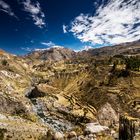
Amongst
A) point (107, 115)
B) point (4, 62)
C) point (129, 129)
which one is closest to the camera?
point (129, 129)

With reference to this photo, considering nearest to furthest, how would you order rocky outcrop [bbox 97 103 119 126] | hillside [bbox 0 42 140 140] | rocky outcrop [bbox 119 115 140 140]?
rocky outcrop [bbox 119 115 140 140] < hillside [bbox 0 42 140 140] < rocky outcrop [bbox 97 103 119 126]

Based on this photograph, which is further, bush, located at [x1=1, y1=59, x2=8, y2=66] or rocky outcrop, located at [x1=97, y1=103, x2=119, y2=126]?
bush, located at [x1=1, y1=59, x2=8, y2=66]

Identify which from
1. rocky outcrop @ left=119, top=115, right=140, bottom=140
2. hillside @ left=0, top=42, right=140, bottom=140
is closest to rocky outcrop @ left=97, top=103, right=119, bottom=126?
hillside @ left=0, top=42, right=140, bottom=140

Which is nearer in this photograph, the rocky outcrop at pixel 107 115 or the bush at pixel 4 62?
the rocky outcrop at pixel 107 115

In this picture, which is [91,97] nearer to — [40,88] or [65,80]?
[40,88]

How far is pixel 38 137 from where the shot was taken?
76.7 metres

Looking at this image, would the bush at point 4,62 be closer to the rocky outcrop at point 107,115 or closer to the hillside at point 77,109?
the hillside at point 77,109

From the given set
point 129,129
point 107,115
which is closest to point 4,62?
point 107,115

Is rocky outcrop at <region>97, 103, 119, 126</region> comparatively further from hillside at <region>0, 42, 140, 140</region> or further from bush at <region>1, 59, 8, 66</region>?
bush at <region>1, 59, 8, 66</region>

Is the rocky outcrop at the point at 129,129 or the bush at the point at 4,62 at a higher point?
the bush at the point at 4,62

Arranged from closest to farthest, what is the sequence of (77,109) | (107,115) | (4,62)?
(107,115)
(77,109)
(4,62)

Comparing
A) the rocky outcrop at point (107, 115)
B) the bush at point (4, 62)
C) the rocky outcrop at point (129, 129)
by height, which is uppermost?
the bush at point (4, 62)

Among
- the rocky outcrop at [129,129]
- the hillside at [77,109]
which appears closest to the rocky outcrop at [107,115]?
the hillside at [77,109]

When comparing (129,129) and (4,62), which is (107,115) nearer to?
(129,129)
